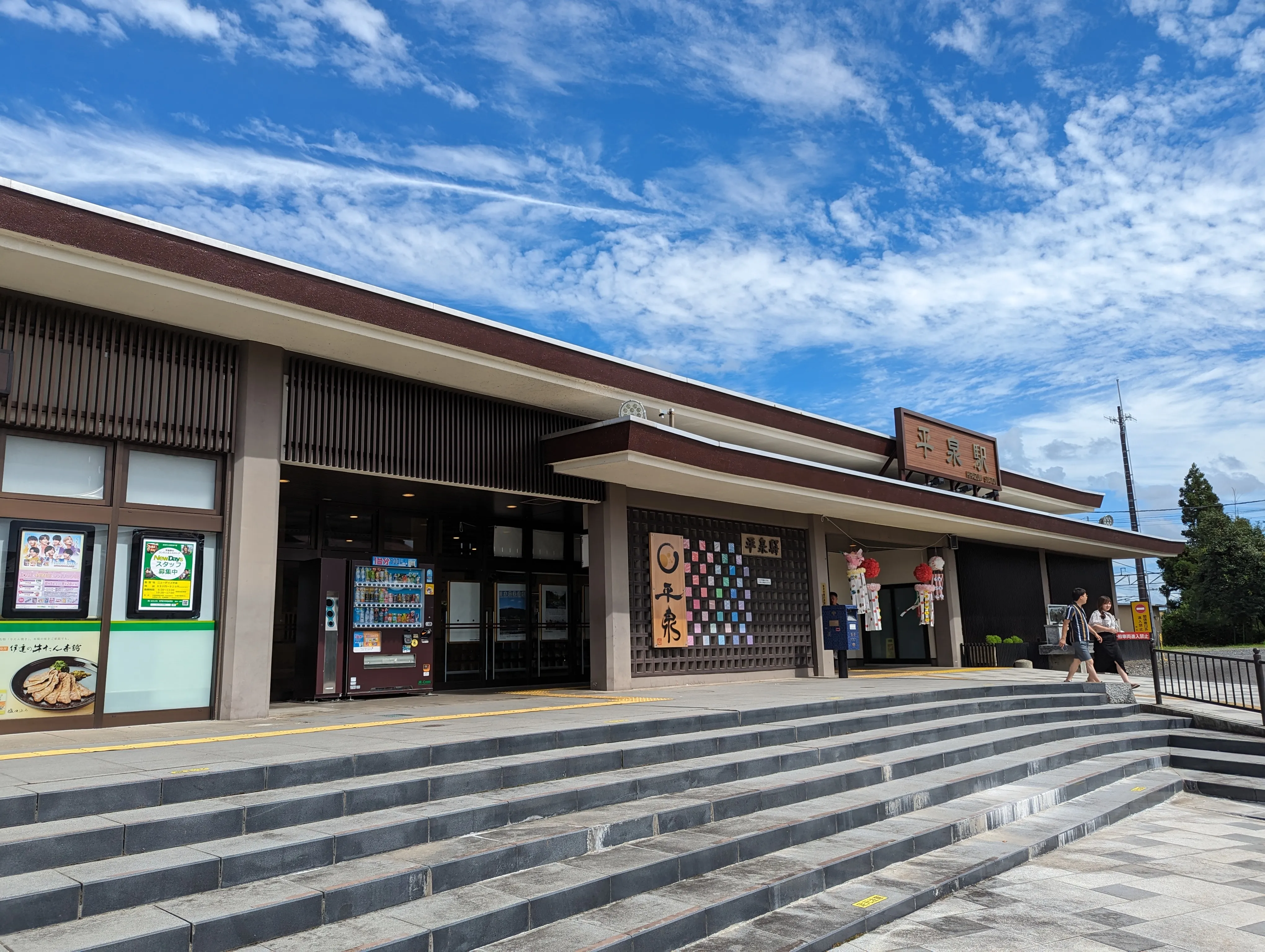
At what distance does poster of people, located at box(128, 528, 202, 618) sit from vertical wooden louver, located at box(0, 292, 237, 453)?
917mm

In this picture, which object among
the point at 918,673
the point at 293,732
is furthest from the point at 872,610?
the point at 293,732

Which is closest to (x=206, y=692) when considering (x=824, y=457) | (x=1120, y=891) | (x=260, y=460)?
(x=260, y=460)

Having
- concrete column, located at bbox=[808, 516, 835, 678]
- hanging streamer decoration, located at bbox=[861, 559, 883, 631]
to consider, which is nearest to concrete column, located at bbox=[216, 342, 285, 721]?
concrete column, located at bbox=[808, 516, 835, 678]

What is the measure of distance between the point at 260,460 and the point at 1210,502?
49.3m

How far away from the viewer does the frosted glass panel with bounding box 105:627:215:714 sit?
808 cm

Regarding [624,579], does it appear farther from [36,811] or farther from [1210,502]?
[1210,502]

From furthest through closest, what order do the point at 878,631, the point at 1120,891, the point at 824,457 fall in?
the point at 878,631 → the point at 824,457 → the point at 1120,891

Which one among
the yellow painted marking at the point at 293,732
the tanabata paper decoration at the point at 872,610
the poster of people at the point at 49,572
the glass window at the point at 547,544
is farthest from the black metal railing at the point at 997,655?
the poster of people at the point at 49,572

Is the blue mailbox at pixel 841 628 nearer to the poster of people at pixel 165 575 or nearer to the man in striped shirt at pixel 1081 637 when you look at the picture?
the man in striped shirt at pixel 1081 637

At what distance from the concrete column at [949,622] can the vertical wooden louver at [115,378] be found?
1585 centimetres

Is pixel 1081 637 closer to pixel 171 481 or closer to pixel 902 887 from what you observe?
pixel 902 887

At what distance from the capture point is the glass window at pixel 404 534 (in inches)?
493

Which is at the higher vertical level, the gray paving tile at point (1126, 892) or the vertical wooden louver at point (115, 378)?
the vertical wooden louver at point (115, 378)

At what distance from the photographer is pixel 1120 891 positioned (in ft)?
19.7
